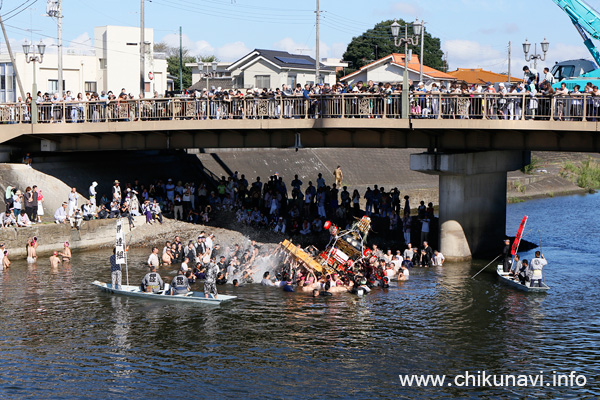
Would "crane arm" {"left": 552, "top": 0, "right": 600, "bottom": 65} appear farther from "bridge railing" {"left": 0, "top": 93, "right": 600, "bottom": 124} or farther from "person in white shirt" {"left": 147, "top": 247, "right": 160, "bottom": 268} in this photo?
"person in white shirt" {"left": 147, "top": 247, "right": 160, "bottom": 268}

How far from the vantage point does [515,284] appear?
3055 centimetres

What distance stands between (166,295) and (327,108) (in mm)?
11477

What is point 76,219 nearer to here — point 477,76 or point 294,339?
point 294,339

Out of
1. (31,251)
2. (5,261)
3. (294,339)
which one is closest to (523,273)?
(294,339)

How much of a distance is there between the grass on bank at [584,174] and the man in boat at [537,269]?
127 feet

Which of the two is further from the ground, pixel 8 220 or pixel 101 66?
pixel 101 66

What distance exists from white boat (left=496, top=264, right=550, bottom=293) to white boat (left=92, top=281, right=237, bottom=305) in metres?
11.0

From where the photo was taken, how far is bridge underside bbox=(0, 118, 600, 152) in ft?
105

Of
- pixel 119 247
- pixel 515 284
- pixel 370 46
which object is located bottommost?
pixel 515 284

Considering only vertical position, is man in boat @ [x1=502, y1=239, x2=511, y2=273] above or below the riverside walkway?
below

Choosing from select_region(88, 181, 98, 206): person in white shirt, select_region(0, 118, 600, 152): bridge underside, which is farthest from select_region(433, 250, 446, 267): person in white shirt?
select_region(88, 181, 98, 206): person in white shirt

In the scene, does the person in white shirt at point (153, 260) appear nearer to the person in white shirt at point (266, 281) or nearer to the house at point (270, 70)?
the person in white shirt at point (266, 281)

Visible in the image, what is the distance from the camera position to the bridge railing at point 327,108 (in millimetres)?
30828

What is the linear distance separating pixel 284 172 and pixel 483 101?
26.1m
